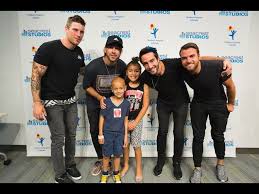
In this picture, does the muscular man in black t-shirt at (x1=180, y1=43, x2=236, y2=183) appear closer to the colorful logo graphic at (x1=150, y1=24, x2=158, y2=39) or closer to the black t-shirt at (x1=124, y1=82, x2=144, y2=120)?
the black t-shirt at (x1=124, y1=82, x2=144, y2=120)

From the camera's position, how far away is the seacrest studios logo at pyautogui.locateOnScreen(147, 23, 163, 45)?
270 centimetres

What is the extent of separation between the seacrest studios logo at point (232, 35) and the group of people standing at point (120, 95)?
0.69 metres

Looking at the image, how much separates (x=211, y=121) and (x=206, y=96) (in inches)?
10.9

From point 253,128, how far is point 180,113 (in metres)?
1.36

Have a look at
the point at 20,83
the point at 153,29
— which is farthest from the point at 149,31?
the point at 20,83

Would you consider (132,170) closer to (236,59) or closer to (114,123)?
(114,123)

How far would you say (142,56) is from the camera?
2148mm

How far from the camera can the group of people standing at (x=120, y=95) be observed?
2.08m

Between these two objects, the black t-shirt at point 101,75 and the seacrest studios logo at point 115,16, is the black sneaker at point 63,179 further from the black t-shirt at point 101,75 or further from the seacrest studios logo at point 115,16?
the seacrest studios logo at point 115,16

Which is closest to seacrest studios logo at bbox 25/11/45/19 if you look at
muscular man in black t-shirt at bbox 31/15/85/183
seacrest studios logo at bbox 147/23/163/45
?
muscular man in black t-shirt at bbox 31/15/85/183

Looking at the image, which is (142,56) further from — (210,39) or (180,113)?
(210,39)

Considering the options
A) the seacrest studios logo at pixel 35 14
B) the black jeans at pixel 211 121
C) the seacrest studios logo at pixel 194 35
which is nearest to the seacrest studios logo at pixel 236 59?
the seacrest studios logo at pixel 194 35

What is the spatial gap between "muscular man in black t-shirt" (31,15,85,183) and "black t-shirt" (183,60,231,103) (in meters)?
1.10
